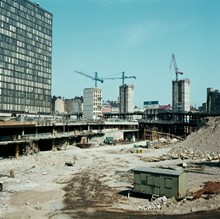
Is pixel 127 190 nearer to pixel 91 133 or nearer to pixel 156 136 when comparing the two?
pixel 91 133

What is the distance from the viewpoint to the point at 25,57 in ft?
449

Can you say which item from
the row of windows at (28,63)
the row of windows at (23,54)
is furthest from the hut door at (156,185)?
the row of windows at (23,54)

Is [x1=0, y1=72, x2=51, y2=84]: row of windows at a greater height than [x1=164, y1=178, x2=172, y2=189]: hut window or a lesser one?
greater

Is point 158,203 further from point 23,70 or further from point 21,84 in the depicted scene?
point 23,70

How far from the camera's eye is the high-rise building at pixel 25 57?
126 metres

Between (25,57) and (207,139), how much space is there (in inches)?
3640

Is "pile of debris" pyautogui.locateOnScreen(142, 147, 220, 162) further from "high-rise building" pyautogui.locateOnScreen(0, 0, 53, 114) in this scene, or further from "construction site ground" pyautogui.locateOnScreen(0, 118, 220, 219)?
"high-rise building" pyautogui.locateOnScreen(0, 0, 53, 114)

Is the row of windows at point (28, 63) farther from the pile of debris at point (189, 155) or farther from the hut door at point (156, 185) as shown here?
the hut door at point (156, 185)

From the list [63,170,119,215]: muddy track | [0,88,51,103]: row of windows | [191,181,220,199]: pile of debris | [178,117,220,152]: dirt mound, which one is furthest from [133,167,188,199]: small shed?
[0,88,51,103]: row of windows

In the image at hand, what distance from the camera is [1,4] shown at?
124062mm

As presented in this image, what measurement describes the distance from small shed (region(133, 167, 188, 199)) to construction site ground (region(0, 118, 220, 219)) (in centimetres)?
102

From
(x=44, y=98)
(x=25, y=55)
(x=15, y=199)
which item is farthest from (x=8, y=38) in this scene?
(x=15, y=199)

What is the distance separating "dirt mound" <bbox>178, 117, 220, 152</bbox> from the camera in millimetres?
70625

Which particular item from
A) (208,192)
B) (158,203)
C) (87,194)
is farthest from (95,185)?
(208,192)
